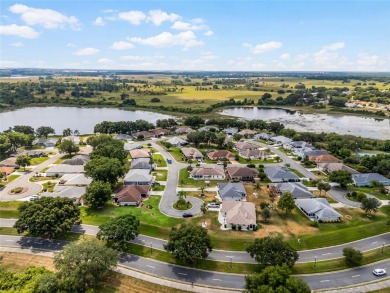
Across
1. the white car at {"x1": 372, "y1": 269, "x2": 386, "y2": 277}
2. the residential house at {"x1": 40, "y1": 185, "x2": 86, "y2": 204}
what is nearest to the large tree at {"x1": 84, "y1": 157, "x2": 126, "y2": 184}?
the residential house at {"x1": 40, "y1": 185, "x2": 86, "y2": 204}

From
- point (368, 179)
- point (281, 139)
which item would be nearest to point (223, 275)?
point (368, 179)

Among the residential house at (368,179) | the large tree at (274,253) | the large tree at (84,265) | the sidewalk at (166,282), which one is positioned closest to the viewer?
the large tree at (84,265)

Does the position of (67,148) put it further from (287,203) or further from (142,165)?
(287,203)

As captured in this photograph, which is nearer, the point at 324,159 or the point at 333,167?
the point at 333,167

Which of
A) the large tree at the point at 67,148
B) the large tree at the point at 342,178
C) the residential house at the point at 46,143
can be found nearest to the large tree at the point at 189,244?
the large tree at the point at 342,178

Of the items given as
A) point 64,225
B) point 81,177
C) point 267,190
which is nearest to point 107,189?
point 64,225

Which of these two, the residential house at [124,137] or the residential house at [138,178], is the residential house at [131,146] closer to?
the residential house at [124,137]
